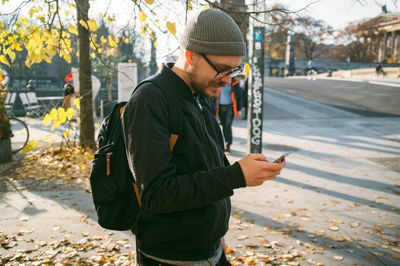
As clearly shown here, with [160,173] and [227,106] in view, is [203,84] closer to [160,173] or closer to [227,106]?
[160,173]

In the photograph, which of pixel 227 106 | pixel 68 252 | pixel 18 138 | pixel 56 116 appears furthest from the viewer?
pixel 18 138

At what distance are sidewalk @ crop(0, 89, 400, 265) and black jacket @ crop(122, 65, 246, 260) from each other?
1.48ft

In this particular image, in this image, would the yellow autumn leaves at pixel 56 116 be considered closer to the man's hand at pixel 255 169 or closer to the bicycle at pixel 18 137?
the bicycle at pixel 18 137

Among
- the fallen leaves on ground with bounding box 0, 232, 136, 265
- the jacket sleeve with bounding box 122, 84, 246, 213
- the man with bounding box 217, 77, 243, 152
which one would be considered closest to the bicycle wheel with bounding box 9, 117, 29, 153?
the man with bounding box 217, 77, 243, 152

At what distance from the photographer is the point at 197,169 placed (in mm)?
1514

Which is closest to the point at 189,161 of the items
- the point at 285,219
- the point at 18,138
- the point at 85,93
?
the point at 285,219

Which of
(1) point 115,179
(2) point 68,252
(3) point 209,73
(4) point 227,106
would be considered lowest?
(2) point 68,252

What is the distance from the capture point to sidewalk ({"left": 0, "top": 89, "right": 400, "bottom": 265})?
12.2ft

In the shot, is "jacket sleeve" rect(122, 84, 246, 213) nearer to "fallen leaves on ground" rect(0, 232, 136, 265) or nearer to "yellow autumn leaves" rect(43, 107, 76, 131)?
"fallen leaves on ground" rect(0, 232, 136, 265)

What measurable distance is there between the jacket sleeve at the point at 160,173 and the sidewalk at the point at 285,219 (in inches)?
20.0

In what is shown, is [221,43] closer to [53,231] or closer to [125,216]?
[125,216]

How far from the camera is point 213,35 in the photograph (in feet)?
4.80

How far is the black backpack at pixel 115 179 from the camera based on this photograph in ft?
5.01

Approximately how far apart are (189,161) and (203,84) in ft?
1.20
